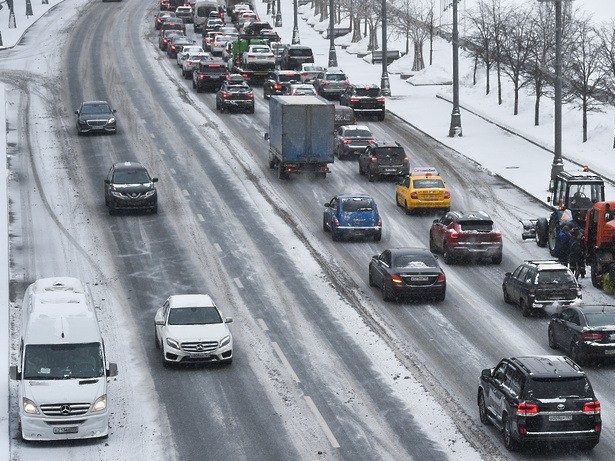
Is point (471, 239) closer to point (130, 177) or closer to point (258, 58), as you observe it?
point (130, 177)

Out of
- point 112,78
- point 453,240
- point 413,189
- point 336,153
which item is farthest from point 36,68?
point 453,240

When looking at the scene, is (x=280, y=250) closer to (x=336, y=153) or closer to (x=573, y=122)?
(x=336, y=153)

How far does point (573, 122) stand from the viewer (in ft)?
207

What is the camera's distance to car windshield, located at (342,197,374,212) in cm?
4444

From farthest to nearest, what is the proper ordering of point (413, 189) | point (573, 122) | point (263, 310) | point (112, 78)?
1. point (112, 78)
2. point (573, 122)
3. point (413, 189)
4. point (263, 310)

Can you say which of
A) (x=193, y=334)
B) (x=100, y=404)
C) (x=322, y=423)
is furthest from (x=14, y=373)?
(x=322, y=423)

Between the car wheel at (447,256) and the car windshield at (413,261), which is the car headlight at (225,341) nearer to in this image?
the car windshield at (413,261)

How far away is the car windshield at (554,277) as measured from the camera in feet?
116

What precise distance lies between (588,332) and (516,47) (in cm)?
4120

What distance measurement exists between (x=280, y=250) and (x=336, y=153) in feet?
55.2

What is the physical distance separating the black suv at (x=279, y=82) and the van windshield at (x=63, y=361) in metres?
47.8

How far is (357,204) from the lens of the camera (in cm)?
4450

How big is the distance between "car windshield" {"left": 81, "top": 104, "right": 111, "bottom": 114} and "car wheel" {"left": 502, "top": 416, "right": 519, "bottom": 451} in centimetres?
4152

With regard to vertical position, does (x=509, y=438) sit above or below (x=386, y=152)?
above
